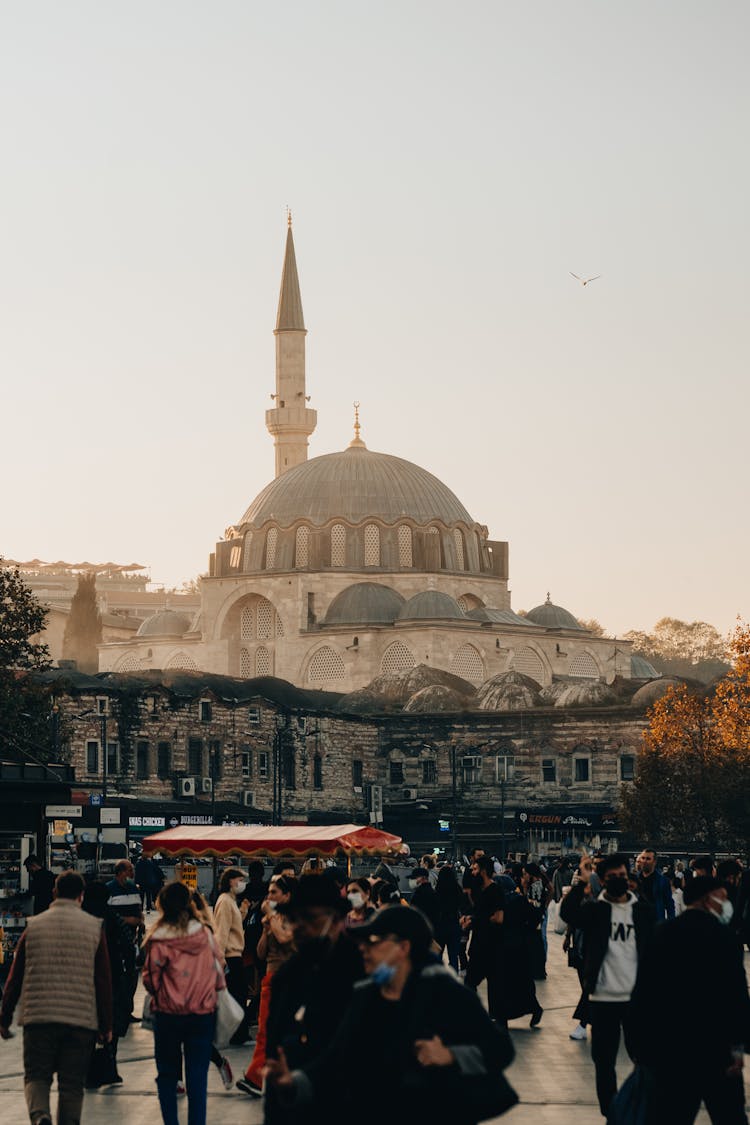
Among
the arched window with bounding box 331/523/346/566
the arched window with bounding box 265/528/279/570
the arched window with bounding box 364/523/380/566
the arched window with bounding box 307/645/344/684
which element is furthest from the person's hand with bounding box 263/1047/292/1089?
the arched window with bounding box 265/528/279/570

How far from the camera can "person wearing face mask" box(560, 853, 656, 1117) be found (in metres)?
11.5

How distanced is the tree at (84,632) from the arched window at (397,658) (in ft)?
71.3

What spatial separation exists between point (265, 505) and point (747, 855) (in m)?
54.0

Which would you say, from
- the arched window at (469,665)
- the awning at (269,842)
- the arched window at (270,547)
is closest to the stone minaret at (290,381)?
the arched window at (270,547)

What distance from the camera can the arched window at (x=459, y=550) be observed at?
11294 centimetres

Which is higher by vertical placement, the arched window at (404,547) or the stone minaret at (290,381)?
the stone minaret at (290,381)

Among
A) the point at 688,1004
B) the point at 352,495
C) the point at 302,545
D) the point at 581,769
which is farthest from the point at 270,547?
the point at 688,1004

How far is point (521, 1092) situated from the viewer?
13000 millimetres

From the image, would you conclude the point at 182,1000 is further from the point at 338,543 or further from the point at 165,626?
the point at 165,626

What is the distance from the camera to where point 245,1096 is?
13.0 m

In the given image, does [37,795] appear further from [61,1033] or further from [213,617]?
[213,617]

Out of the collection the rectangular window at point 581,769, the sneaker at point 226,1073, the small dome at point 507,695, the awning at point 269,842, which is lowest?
the sneaker at point 226,1073

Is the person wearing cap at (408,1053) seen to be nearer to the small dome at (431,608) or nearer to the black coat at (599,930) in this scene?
the black coat at (599,930)

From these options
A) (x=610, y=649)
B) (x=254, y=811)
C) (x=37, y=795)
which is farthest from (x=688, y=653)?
(x=37, y=795)
